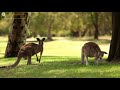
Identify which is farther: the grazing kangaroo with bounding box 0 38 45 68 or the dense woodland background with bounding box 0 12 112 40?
the dense woodland background with bounding box 0 12 112 40

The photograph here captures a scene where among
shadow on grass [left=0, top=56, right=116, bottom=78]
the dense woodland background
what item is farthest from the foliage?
shadow on grass [left=0, top=56, right=116, bottom=78]

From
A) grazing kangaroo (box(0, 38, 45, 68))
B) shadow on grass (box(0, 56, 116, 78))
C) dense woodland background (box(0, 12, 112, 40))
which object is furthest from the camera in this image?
dense woodland background (box(0, 12, 112, 40))

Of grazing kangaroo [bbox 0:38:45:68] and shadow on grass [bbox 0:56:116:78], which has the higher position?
grazing kangaroo [bbox 0:38:45:68]

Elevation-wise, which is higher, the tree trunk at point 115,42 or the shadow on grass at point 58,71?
the tree trunk at point 115,42

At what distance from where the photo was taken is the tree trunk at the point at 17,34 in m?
17.0

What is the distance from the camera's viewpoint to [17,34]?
17062 mm

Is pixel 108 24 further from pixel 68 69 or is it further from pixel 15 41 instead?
pixel 68 69

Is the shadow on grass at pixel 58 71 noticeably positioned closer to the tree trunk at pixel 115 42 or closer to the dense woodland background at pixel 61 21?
the tree trunk at pixel 115 42

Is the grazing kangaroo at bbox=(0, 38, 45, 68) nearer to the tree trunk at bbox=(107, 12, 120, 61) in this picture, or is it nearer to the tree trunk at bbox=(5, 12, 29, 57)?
the tree trunk at bbox=(107, 12, 120, 61)

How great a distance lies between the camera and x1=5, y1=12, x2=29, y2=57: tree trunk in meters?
17.0

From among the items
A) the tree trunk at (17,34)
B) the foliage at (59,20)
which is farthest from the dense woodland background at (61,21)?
the tree trunk at (17,34)

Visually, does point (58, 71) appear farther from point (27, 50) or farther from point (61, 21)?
point (61, 21)
